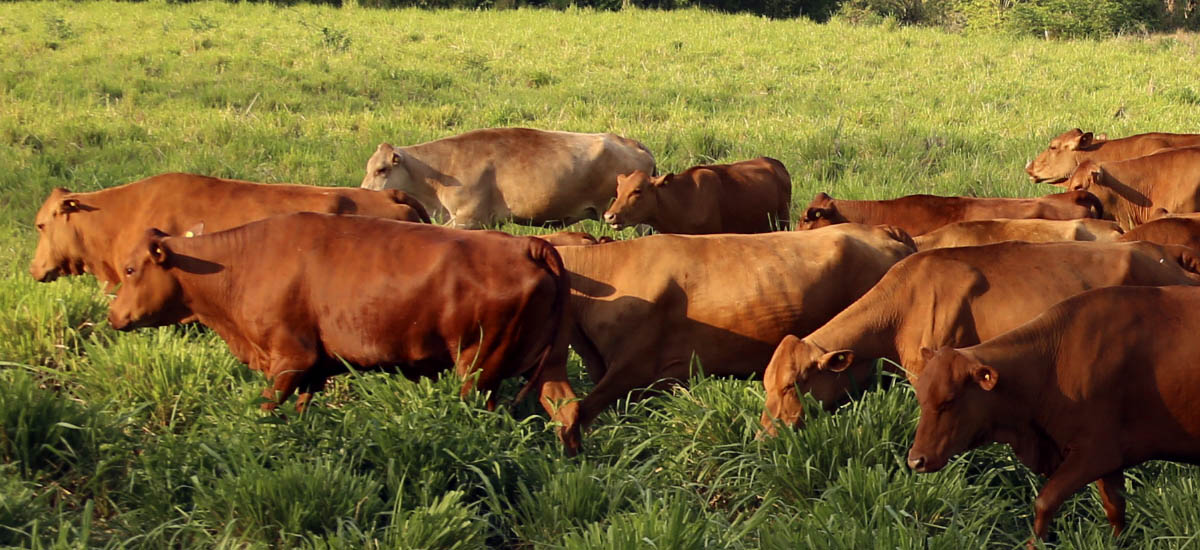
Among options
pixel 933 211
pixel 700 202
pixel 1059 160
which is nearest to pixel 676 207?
pixel 700 202

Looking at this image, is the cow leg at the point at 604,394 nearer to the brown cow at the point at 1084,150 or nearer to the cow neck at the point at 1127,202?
the cow neck at the point at 1127,202

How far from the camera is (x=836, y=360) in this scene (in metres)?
6.10

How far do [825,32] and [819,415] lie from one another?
2230 cm

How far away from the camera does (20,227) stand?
9.81 meters

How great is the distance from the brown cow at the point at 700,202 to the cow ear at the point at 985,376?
4953 millimetres

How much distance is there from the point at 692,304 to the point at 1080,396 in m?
2.34

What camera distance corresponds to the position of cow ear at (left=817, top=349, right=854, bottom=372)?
605 centimetres

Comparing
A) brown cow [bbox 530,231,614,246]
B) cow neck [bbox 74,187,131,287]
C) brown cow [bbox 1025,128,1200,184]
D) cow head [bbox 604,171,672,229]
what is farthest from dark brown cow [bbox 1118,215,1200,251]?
cow neck [bbox 74,187,131,287]

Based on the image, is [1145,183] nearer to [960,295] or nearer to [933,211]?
[933,211]

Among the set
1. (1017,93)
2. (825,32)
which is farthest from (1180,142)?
(825,32)

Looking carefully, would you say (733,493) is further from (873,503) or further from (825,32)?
(825,32)

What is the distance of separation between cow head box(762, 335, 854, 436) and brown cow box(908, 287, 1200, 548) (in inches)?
27.1

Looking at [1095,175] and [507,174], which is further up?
[1095,175]

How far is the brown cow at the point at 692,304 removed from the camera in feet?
22.8
